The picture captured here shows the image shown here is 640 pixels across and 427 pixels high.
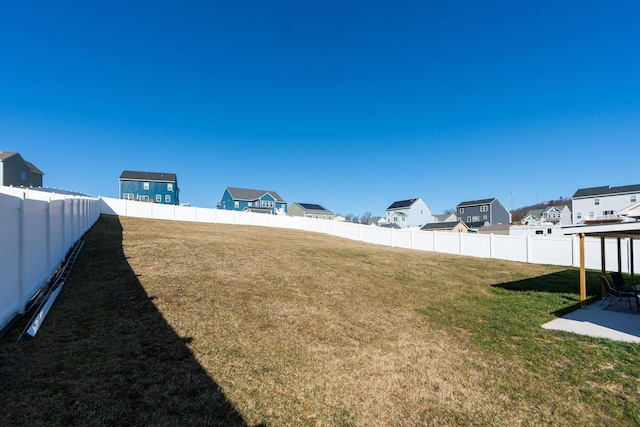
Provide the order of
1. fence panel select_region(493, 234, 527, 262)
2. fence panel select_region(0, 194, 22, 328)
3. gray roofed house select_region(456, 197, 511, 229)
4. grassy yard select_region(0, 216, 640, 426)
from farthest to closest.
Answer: gray roofed house select_region(456, 197, 511, 229), fence panel select_region(493, 234, 527, 262), fence panel select_region(0, 194, 22, 328), grassy yard select_region(0, 216, 640, 426)

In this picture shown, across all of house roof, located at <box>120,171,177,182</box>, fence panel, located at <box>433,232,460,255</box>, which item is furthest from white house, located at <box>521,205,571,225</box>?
house roof, located at <box>120,171,177,182</box>

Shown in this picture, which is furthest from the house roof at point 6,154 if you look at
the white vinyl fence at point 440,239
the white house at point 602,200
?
the white house at point 602,200

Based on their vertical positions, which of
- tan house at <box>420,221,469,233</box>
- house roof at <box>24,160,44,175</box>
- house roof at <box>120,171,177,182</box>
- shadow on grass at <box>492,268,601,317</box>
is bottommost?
shadow on grass at <box>492,268,601,317</box>

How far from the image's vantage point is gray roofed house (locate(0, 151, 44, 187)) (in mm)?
35281

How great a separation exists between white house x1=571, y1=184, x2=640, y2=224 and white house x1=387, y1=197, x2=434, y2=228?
76.6 feet

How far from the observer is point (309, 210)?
62.7 metres

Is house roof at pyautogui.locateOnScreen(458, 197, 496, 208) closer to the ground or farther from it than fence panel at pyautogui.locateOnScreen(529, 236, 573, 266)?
farther from it

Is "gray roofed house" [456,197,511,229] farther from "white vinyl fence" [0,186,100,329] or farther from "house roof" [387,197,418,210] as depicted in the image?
"white vinyl fence" [0,186,100,329]

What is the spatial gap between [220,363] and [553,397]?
482cm

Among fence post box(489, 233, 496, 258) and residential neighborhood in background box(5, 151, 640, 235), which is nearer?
fence post box(489, 233, 496, 258)

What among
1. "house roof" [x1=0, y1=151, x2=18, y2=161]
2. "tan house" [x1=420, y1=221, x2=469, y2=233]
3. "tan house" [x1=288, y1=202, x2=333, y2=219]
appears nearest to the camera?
"house roof" [x1=0, y1=151, x2=18, y2=161]

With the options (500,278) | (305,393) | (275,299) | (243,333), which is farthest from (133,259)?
(500,278)

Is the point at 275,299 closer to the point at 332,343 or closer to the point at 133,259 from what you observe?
the point at 332,343

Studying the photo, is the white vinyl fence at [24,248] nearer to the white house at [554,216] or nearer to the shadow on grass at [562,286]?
the shadow on grass at [562,286]
